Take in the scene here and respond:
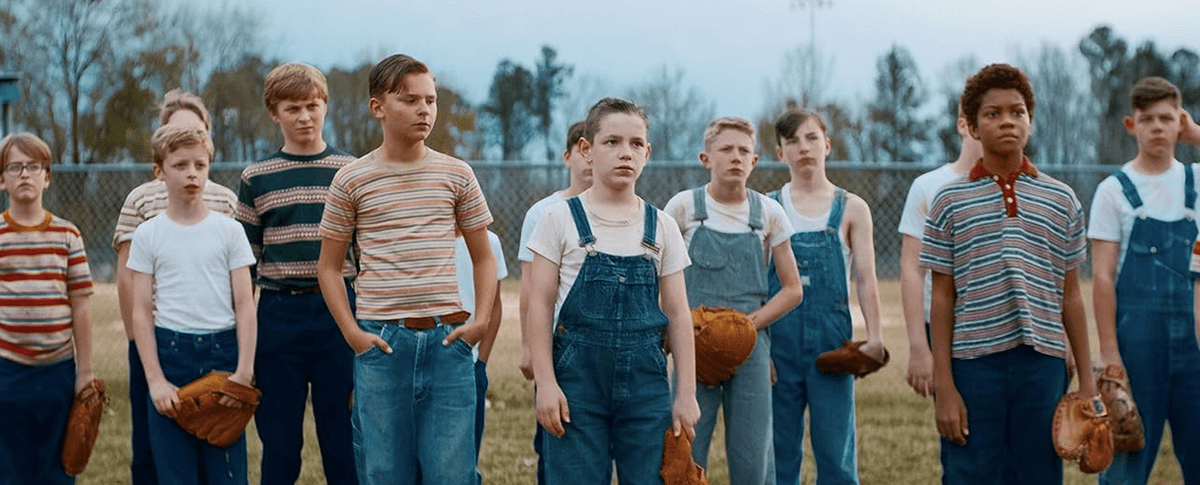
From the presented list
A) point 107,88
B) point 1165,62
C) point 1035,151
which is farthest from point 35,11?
point 1165,62

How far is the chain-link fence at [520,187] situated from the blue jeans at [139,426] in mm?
5750

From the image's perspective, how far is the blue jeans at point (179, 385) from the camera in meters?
4.16

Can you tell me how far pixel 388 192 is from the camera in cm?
359

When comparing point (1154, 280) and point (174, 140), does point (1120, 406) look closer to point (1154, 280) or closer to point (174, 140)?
point (1154, 280)

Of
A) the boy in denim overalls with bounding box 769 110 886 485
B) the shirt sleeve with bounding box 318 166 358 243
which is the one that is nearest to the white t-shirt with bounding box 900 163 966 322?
the boy in denim overalls with bounding box 769 110 886 485

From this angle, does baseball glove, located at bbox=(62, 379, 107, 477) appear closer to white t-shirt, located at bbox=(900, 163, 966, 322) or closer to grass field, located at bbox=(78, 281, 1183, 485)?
grass field, located at bbox=(78, 281, 1183, 485)

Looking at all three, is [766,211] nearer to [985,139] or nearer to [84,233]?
[985,139]

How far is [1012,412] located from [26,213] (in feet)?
12.2

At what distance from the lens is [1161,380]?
457cm

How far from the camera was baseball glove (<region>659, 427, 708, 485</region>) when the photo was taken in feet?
11.2

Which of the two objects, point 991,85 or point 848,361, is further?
point 848,361

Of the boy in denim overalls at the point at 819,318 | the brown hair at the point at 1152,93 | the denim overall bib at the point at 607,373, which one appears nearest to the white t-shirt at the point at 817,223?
the boy in denim overalls at the point at 819,318

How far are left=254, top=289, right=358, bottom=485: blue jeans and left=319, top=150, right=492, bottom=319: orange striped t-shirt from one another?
72 centimetres

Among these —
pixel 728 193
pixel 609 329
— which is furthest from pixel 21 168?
pixel 728 193
